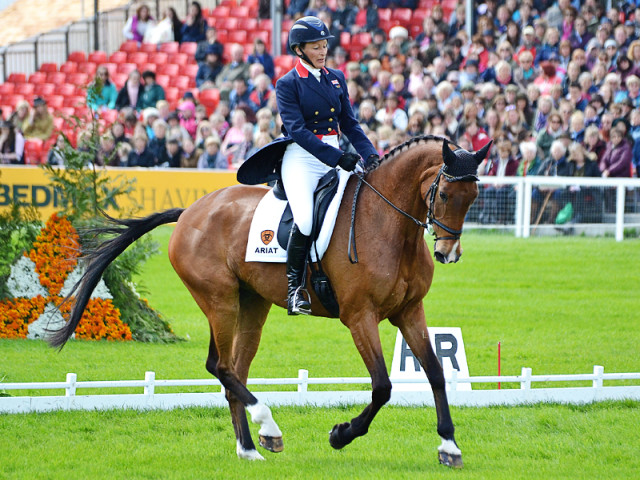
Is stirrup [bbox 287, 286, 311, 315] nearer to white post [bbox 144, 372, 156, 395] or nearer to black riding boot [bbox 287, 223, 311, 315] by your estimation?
black riding boot [bbox 287, 223, 311, 315]

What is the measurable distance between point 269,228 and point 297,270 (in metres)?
0.45

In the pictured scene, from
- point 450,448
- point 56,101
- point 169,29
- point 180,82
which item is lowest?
point 450,448

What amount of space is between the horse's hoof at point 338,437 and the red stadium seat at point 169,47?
1980 centimetres

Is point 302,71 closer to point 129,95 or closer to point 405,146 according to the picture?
point 405,146

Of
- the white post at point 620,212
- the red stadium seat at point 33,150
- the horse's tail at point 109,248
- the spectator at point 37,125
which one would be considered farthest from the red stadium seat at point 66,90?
the horse's tail at point 109,248

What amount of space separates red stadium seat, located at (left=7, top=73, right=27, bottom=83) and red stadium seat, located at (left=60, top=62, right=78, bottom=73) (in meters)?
1.09

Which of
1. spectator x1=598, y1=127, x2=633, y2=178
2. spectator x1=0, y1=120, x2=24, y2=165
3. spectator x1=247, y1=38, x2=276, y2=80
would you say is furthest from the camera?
spectator x1=247, y1=38, x2=276, y2=80

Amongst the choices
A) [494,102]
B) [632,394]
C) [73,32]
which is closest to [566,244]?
[494,102]

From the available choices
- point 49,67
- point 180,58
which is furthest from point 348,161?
point 49,67

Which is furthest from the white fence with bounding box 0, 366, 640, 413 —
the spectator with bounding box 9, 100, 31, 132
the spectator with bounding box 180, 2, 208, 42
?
the spectator with bounding box 180, 2, 208, 42

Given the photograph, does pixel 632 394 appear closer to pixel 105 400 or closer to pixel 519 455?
pixel 519 455

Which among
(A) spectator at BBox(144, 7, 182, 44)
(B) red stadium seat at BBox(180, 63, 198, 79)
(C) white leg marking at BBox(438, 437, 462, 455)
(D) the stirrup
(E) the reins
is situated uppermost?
(A) spectator at BBox(144, 7, 182, 44)

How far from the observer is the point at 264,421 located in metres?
6.80

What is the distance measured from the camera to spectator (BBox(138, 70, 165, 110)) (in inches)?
894
